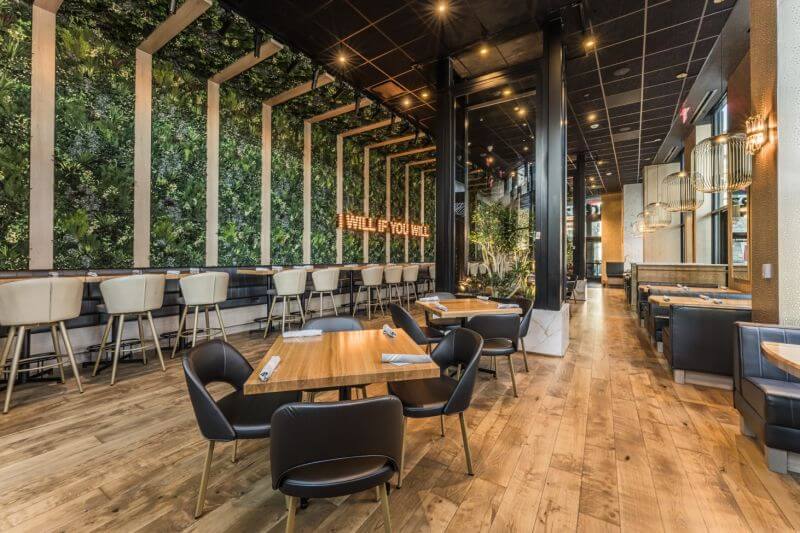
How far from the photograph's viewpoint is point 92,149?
4578 mm

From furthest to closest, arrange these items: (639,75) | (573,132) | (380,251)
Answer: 1. (380,251)
2. (573,132)
3. (639,75)

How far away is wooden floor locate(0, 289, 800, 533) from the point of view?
5.49 ft

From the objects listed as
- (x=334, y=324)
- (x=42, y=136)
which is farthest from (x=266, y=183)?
(x=334, y=324)

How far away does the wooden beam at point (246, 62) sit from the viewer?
4.84 metres

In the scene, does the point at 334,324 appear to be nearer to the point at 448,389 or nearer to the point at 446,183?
the point at 448,389

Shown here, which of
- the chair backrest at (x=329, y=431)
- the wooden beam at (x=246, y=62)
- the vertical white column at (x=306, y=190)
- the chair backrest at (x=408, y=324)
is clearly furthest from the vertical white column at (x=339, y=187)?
the chair backrest at (x=329, y=431)

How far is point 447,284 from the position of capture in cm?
511

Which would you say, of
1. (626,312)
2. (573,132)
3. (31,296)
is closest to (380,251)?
(573,132)

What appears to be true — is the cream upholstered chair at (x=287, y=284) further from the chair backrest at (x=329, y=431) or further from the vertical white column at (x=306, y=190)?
the chair backrest at (x=329, y=431)

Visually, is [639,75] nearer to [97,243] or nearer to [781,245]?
[781,245]

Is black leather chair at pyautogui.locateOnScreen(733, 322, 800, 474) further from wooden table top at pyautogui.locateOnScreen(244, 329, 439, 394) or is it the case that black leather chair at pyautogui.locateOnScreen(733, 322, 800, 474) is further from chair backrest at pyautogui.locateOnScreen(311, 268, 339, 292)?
chair backrest at pyautogui.locateOnScreen(311, 268, 339, 292)

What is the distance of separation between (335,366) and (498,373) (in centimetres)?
272

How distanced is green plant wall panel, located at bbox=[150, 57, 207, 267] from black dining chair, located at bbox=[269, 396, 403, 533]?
535 centimetres

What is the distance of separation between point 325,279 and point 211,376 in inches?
160
